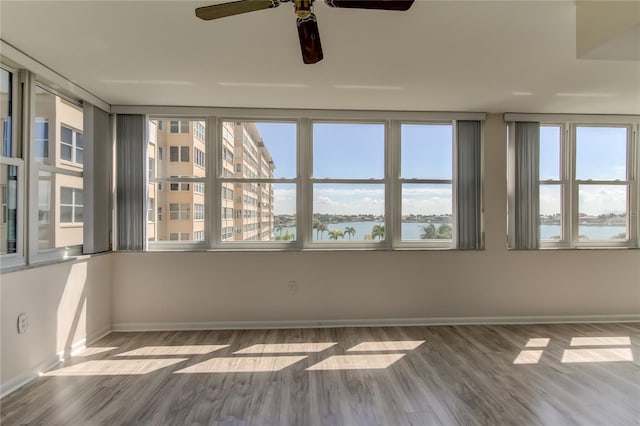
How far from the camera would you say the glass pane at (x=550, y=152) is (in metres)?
4.22

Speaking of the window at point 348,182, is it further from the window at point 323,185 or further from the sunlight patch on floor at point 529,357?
the sunlight patch on floor at point 529,357

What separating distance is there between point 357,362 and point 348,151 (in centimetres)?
234

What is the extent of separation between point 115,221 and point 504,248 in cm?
452

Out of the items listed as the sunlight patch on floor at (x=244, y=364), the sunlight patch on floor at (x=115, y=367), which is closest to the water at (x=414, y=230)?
the sunlight patch on floor at (x=244, y=364)

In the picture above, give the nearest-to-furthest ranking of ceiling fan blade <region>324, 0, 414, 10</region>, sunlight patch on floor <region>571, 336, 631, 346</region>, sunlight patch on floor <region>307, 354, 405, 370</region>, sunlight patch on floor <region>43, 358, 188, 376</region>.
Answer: ceiling fan blade <region>324, 0, 414, 10</region>, sunlight patch on floor <region>43, 358, 188, 376</region>, sunlight patch on floor <region>307, 354, 405, 370</region>, sunlight patch on floor <region>571, 336, 631, 346</region>

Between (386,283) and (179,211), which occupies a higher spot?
(179,211)

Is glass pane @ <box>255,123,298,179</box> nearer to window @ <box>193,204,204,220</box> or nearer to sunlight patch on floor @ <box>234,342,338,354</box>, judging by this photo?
window @ <box>193,204,204,220</box>

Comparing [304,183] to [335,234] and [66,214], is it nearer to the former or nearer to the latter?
[335,234]

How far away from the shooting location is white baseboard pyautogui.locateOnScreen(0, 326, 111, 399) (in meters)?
2.44

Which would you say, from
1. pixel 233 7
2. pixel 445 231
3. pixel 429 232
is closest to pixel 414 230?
pixel 429 232

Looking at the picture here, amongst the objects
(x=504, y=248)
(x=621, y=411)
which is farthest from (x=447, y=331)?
(x=621, y=411)

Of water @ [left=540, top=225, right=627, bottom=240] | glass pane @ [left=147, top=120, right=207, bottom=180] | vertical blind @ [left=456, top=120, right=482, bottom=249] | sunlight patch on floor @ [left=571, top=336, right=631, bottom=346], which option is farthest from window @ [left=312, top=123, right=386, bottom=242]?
sunlight patch on floor @ [left=571, top=336, right=631, bottom=346]

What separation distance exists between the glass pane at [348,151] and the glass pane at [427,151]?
0.31m

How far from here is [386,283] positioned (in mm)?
3977
